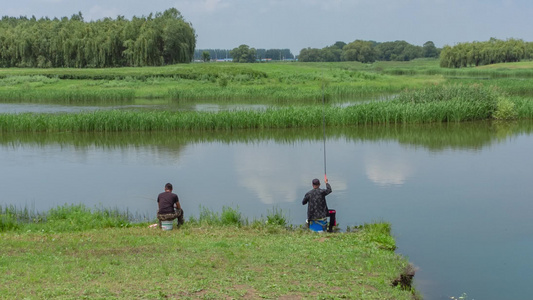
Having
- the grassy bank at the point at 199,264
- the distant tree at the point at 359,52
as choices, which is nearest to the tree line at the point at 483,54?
the distant tree at the point at 359,52

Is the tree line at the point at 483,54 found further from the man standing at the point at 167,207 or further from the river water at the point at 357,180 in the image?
the man standing at the point at 167,207

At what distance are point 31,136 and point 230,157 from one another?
13662 millimetres

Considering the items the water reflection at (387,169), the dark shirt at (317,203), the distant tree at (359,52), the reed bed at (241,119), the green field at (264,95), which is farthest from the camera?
the distant tree at (359,52)

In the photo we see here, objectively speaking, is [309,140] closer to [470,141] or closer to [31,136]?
[470,141]

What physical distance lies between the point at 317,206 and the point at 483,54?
11290 centimetres

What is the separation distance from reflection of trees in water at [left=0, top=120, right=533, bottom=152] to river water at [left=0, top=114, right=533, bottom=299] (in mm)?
102

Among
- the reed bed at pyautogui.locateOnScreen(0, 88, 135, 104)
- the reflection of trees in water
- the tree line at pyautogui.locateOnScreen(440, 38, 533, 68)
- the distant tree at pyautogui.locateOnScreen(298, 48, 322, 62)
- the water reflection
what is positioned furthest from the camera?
the distant tree at pyautogui.locateOnScreen(298, 48, 322, 62)

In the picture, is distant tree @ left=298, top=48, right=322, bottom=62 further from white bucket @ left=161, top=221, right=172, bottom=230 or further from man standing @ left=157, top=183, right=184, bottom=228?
white bucket @ left=161, top=221, right=172, bottom=230

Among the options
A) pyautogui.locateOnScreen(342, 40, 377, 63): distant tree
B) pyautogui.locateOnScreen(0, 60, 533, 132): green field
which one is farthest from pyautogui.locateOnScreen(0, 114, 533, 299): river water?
pyautogui.locateOnScreen(342, 40, 377, 63): distant tree

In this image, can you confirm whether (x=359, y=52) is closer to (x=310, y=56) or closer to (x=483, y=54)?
(x=310, y=56)

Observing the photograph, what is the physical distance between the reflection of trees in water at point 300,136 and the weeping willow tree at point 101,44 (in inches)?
2166

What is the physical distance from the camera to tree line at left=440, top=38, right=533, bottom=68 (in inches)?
4695

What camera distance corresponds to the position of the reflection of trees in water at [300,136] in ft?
105

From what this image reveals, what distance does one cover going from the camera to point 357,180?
73.7 ft
